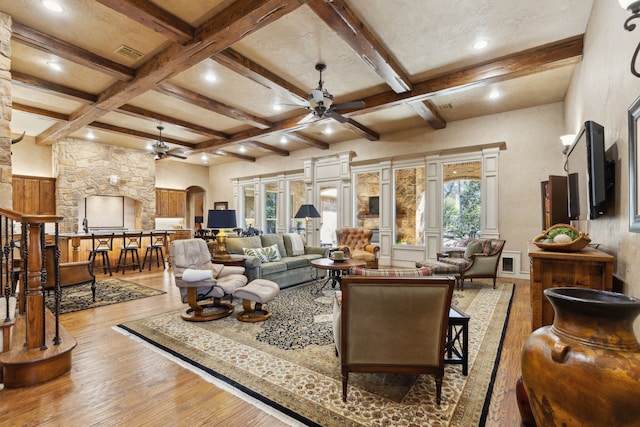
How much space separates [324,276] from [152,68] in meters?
4.32

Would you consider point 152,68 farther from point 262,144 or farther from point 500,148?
point 500,148

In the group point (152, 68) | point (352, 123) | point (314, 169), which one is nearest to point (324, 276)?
point (352, 123)

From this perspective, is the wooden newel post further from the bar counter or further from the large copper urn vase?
the bar counter

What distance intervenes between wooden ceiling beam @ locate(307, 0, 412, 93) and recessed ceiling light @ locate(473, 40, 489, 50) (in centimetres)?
94

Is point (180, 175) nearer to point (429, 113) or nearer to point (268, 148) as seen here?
point (268, 148)

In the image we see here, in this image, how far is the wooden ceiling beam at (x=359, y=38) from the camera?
2.93 m

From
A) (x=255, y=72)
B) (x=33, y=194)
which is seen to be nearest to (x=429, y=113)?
(x=255, y=72)

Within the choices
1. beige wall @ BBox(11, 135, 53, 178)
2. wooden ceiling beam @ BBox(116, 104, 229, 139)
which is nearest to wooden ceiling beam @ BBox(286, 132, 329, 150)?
wooden ceiling beam @ BBox(116, 104, 229, 139)

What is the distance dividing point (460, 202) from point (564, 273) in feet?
15.8

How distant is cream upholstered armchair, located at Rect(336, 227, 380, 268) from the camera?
5.90m

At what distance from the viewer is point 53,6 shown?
3031mm

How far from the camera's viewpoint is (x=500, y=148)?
19.6ft

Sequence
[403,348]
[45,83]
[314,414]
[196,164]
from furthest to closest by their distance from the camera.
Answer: [196,164] → [45,83] → [403,348] → [314,414]

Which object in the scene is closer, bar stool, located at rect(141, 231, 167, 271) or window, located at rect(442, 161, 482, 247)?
window, located at rect(442, 161, 482, 247)
